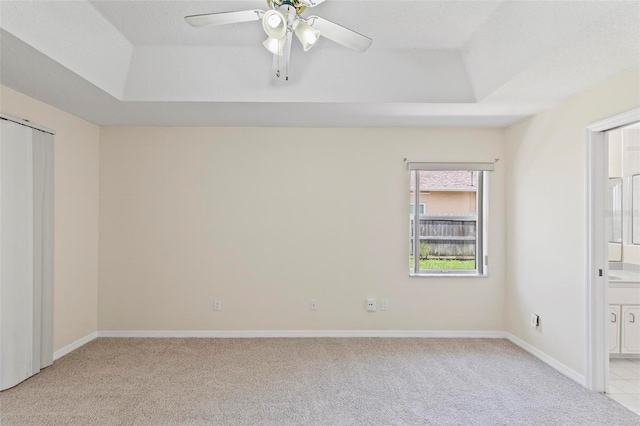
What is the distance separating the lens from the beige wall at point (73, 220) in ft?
11.7

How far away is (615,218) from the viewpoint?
155 inches

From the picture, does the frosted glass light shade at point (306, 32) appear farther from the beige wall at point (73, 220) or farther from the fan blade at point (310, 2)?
the beige wall at point (73, 220)

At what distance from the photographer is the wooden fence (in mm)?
4426

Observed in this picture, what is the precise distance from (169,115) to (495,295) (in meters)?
4.06

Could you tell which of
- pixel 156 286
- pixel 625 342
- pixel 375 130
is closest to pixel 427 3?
pixel 375 130

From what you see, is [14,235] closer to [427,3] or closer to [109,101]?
[109,101]

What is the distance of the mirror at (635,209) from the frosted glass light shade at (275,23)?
3973mm

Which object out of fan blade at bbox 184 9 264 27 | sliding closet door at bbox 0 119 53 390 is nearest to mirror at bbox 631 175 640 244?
fan blade at bbox 184 9 264 27

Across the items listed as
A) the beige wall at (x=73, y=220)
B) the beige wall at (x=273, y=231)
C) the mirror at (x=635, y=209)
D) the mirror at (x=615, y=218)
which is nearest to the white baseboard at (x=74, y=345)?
the beige wall at (x=73, y=220)

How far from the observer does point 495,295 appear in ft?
Answer: 14.0

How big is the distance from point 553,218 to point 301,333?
282cm

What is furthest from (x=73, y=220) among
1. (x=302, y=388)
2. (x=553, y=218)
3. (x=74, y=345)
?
(x=553, y=218)

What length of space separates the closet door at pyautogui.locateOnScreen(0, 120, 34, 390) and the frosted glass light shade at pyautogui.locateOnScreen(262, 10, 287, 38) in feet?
7.83

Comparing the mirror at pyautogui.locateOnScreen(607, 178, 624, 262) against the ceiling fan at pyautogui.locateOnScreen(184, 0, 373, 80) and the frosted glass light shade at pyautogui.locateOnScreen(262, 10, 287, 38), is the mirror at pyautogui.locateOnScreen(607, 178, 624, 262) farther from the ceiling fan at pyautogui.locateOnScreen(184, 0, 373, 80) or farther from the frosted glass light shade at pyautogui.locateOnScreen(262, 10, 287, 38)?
the frosted glass light shade at pyautogui.locateOnScreen(262, 10, 287, 38)
